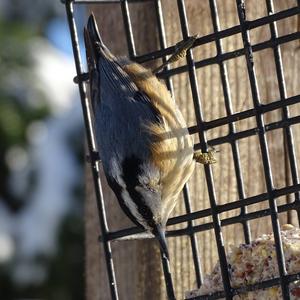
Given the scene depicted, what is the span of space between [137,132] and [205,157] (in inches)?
12.4

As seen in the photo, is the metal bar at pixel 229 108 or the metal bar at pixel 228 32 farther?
the metal bar at pixel 229 108

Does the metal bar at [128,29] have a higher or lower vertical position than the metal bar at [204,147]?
higher

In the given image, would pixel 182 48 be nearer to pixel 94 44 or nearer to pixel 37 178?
pixel 94 44

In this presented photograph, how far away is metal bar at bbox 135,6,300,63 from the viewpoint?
3811mm

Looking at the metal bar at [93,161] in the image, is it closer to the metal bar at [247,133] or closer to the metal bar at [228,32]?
the metal bar at [228,32]

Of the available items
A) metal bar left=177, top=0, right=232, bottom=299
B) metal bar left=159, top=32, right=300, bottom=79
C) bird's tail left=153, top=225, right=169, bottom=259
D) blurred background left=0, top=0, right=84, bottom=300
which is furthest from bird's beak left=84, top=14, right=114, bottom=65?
blurred background left=0, top=0, right=84, bottom=300

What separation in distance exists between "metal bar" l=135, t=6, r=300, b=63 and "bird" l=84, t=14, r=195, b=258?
66 millimetres

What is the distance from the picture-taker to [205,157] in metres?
4.16

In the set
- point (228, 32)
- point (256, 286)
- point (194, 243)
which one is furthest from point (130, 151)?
point (256, 286)

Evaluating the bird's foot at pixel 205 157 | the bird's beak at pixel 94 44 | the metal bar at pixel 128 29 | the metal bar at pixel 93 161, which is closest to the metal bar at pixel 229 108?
the bird's foot at pixel 205 157

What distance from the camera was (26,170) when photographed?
8.38 m

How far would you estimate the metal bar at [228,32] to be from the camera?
3.81 meters

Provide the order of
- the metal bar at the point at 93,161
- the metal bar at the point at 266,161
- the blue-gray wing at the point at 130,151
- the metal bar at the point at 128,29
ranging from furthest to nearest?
the metal bar at the point at 128,29 < the metal bar at the point at 93,161 < the blue-gray wing at the point at 130,151 < the metal bar at the point at 266,161

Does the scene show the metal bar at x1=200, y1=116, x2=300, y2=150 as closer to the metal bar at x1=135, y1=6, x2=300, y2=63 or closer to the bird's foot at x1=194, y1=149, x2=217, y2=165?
the bird's foot at x1=194, y1=149, x2=217, y2=165
